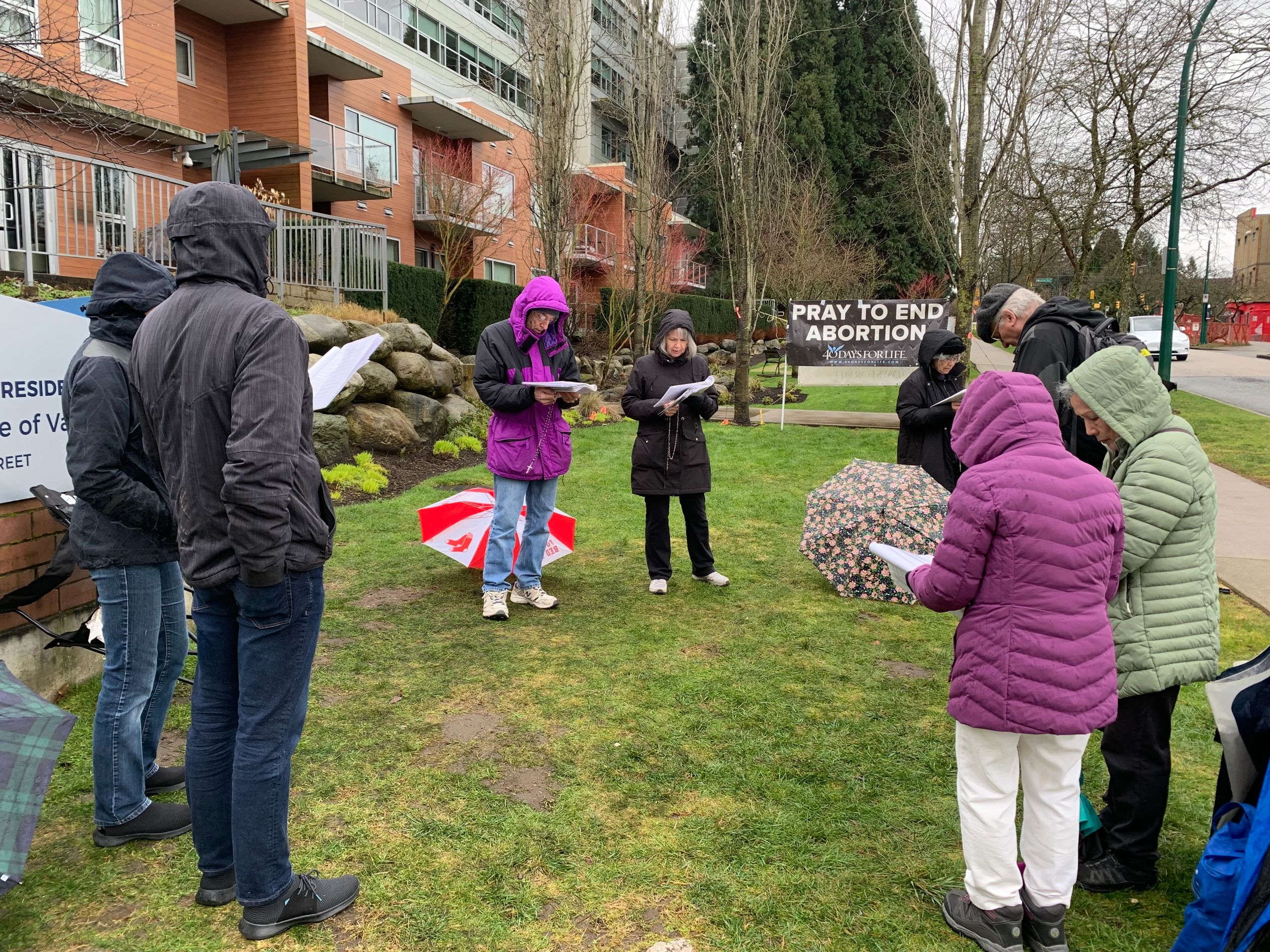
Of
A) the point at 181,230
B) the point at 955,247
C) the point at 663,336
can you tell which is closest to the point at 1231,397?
the point at 955,247

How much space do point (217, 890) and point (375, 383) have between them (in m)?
9.12

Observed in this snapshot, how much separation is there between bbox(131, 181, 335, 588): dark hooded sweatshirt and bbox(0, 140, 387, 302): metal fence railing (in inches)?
272

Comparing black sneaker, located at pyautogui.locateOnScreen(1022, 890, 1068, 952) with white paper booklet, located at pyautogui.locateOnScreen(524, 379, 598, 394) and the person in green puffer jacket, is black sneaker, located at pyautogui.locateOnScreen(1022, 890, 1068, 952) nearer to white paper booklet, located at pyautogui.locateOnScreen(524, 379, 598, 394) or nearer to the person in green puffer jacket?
the person in green puffer jacket

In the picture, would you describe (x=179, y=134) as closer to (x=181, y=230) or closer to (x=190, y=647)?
(x=190, y=647)

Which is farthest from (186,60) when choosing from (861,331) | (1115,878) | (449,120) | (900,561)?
(1115,878)

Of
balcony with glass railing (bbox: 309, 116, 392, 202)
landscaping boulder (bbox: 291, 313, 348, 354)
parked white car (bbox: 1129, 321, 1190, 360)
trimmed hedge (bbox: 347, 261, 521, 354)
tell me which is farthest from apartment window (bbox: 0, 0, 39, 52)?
parked white car (bbox: 1129, 321, 1190, 360)

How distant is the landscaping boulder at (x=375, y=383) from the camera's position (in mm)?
11180

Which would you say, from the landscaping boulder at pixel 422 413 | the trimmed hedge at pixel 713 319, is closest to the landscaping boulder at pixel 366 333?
the landscaping boulder at pixel 422 413

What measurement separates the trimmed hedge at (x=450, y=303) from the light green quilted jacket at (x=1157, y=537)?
17.5 m

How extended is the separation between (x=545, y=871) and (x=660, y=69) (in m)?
18.3

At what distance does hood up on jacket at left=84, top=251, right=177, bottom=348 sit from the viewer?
292 cm

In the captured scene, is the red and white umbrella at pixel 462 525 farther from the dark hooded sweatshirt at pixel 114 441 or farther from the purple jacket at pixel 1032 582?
the purple jacket at pixel 1032 582

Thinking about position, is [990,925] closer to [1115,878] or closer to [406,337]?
[1115,878]

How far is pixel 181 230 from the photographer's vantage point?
2.43m
